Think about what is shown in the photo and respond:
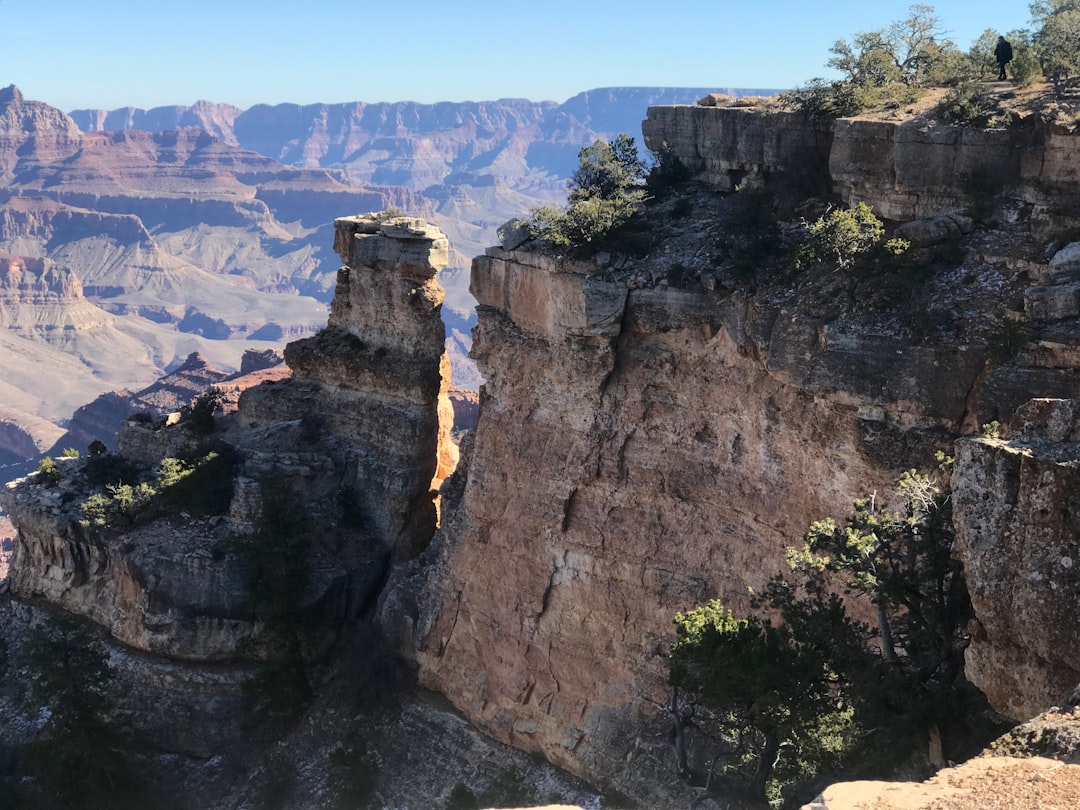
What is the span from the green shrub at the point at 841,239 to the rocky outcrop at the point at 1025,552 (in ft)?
27.8

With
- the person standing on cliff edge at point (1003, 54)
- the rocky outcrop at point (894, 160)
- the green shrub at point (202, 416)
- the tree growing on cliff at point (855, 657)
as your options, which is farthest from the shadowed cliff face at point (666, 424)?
the green shrub at point (202, 416)

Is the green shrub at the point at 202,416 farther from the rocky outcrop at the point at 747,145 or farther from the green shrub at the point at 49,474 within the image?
the rocky outcrop at the point at 747,145

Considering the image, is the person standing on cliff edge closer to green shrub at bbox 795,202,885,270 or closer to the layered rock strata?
green shrub at bbox 795,202,885,270

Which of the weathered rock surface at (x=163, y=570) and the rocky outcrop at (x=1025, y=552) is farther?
the weathered rock surface at (x=163, y=570)

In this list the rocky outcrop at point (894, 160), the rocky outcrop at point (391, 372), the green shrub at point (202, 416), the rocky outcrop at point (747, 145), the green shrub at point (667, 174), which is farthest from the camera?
the green shrub at point (202, 416)

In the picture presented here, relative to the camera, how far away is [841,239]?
81.5 ft

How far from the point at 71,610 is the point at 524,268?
2021 cm

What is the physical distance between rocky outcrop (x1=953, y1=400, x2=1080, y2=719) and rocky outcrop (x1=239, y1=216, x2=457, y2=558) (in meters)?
22.3

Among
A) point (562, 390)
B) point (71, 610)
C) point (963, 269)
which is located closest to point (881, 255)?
point (963, 269)

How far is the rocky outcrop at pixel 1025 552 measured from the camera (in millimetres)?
15797

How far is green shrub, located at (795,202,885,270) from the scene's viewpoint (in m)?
24.8

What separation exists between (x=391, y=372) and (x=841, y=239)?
1674cm

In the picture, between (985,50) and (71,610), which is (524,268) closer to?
(985,50)

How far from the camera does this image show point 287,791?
104ft
